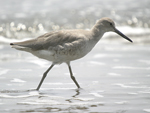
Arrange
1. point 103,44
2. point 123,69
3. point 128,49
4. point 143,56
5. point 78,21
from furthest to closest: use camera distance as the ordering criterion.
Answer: point 78,21 < point 103,44 < point 128,49 < point 143,56 < point 123,69

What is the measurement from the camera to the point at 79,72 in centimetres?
689

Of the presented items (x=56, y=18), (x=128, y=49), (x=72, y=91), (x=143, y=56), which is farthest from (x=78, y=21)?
(x=72, y=91)

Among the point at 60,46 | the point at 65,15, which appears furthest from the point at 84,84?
the point at 65,15

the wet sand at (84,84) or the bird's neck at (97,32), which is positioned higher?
the bird's neck at (97,32)

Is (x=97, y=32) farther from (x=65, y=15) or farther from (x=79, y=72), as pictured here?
(x=65, y=15)

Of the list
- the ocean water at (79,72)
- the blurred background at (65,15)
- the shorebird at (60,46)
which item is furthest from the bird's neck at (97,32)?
the blurred background at (65,15)

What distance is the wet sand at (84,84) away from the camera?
4562 millimetres

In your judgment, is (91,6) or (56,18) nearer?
(56,18)

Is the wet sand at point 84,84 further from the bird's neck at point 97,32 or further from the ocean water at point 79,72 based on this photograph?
the bird's neck at point 97,32

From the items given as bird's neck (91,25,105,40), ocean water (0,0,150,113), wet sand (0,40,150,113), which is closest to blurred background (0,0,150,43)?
ocean water (0,0,150,113)

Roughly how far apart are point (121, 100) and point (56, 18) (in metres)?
9.54

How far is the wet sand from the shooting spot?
180 inches

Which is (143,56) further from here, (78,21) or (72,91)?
(78,21)

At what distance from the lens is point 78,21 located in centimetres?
1388
